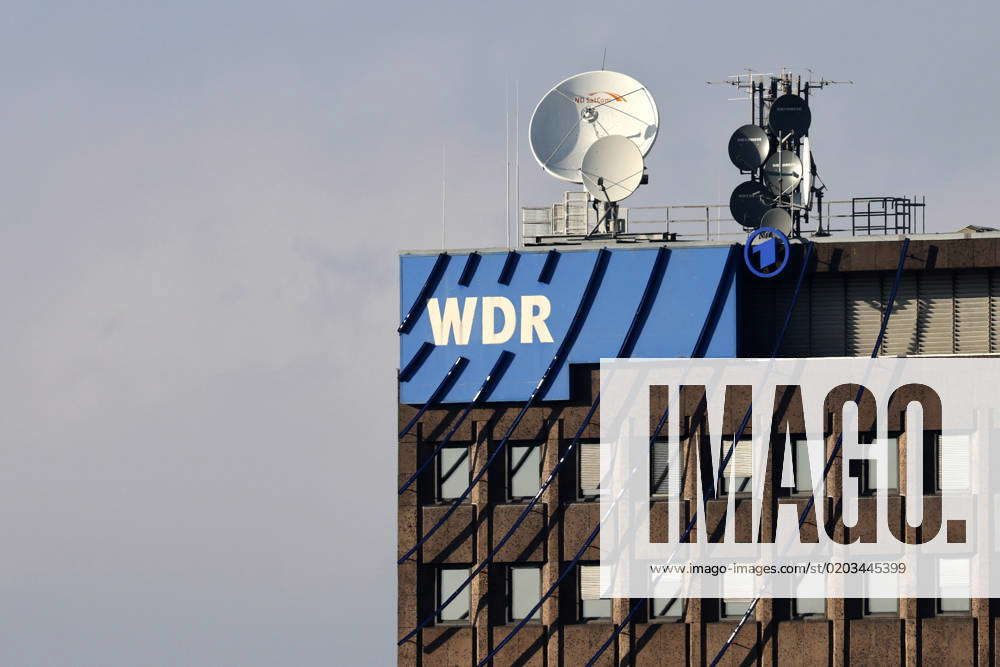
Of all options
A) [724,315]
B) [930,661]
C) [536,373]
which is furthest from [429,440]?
[930,661]

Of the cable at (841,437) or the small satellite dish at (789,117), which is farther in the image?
the small satellite dish at (789,117)

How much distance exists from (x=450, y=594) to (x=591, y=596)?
4537 mm

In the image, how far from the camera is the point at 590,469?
88.5 m

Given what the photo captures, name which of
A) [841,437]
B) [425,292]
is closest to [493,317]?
[425,292]

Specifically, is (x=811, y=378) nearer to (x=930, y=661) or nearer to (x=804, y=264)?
(x=804, y=264)

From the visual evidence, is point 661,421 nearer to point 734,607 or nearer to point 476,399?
point 476,399

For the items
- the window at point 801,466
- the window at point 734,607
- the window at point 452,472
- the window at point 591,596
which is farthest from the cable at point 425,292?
the window at point 734,607

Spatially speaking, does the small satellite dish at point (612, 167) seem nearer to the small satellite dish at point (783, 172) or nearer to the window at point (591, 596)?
the small satellite dish at point (783, 172)

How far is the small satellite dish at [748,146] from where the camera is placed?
92438mm

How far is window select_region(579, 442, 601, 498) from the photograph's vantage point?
8838 cm

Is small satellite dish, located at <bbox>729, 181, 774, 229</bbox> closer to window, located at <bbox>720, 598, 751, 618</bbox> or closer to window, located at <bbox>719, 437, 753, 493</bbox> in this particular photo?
window, located at <bbox>719, 437, 753, 493</bbox>

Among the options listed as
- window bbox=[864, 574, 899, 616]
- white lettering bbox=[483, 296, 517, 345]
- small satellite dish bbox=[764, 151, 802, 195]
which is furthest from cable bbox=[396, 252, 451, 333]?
window bbox=[864, 574, 899, 616]

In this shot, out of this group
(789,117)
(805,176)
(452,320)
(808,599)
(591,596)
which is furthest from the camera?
(789,117)

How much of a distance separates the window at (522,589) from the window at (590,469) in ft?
9.51
